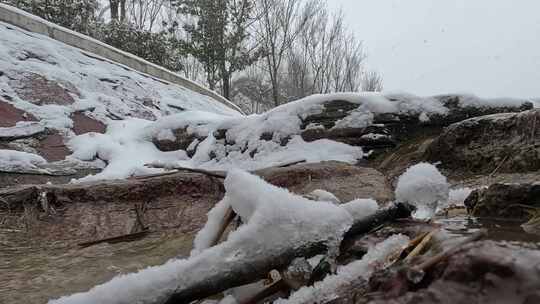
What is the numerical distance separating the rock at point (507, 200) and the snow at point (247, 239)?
52cm

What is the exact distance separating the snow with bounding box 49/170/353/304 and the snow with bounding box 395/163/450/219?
0.25 metres

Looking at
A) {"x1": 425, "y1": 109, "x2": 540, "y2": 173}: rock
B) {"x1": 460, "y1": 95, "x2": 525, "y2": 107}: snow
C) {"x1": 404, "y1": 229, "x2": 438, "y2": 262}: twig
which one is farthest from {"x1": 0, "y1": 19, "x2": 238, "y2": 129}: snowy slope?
{"x1": 404, "y1": 229, "x2": 438, "y2": 262}: twig

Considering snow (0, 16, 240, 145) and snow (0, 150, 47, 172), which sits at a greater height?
snow (0, 16, 240, 145)

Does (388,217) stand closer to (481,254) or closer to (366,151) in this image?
(481,254)

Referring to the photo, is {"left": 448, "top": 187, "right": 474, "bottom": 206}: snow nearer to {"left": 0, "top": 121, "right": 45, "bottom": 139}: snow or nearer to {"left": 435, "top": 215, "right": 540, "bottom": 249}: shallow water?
{"left": 435, "top": 215, "right": 540, "bottom": 249}: shallow water

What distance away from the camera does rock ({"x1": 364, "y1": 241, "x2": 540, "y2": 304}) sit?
1.50ft

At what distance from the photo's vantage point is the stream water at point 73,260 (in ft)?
4.17

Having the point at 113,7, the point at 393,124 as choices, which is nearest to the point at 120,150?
the point at 393,124

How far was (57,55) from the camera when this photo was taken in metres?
5.60

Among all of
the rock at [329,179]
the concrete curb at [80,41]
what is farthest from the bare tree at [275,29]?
the rock at [329,179]

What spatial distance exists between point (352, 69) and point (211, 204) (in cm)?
1528

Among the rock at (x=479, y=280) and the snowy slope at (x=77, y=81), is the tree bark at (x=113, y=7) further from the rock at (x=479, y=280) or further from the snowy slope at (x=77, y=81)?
the rock at (x=479, y=280)

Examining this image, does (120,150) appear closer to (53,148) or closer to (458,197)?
(53,148)

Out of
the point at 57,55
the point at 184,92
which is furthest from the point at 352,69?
the point at 57,55
